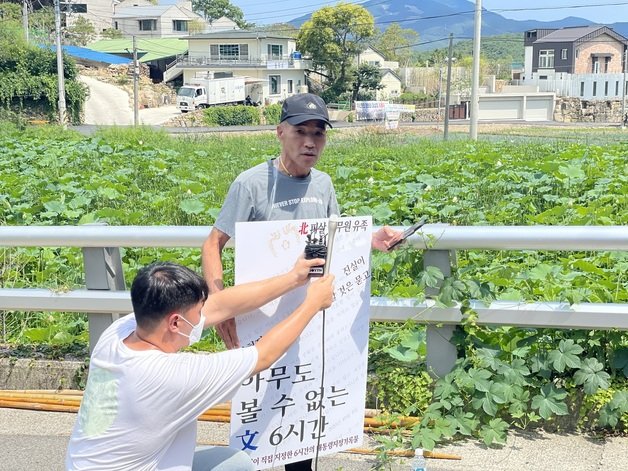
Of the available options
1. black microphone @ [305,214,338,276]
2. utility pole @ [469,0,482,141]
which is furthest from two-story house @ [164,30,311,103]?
black microphone @ [305,214,338,276]

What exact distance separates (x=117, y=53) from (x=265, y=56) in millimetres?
17735

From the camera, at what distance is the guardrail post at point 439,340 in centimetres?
428

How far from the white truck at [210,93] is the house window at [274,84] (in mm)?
5085

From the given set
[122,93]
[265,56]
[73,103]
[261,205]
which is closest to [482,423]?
[261,205]

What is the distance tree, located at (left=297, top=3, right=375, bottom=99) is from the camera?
68.6 metres

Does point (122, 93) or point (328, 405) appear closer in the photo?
point (328, 405)

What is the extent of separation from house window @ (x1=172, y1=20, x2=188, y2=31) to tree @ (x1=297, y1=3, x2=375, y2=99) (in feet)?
76.3

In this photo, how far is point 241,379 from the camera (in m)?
2.74

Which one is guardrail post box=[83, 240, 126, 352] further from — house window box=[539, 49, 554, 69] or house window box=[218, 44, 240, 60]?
house window box=[539, 49, 554, 69]

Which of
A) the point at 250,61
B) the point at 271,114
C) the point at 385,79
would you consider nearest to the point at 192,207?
the point at 271,114

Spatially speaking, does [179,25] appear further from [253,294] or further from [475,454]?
[253,294]

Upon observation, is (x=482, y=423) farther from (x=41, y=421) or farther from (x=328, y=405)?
(x=41, y=421)

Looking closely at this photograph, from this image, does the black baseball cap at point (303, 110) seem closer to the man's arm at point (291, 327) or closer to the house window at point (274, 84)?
the man's arm at point (291, 327)

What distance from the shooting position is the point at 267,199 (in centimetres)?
346
